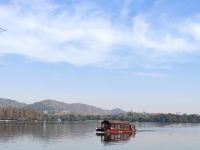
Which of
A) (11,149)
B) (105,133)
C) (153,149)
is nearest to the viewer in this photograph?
(11,149)

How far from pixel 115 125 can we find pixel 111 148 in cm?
5077

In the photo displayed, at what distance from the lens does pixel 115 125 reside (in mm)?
128500

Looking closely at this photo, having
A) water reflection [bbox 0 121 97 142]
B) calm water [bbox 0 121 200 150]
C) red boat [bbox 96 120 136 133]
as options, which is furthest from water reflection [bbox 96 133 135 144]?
water reflection [bbox 0 121 97 142]

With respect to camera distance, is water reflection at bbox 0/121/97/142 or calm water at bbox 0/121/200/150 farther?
water reflection at bbox 0/121/97/142

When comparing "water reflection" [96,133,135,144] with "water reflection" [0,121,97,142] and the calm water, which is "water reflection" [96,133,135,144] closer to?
the calm water

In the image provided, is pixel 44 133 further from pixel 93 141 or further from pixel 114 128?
pixel 93 141

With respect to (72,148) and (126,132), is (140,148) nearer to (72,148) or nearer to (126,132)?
(72,148)

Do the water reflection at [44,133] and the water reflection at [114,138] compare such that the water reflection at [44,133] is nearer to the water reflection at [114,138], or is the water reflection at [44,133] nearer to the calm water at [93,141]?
the calm water at [93,141]

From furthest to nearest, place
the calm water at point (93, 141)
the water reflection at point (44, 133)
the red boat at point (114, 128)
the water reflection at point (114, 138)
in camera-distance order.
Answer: the red boat at point (114, 128)
the water reflection at point (44, 133)
the water reflection at point (114, 138)
the calm water at point (93, 141)

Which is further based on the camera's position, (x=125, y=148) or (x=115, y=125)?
(x=115, y=125)

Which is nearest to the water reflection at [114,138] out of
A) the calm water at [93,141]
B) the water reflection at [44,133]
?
the calm water at [93,141]

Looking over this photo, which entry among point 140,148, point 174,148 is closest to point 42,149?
point 140,148

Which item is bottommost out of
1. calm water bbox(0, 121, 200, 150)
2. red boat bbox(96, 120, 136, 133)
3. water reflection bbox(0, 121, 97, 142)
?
calm water bbox(0, 121, 200, 150)

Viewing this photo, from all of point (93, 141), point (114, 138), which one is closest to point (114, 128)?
point (114, 138)
